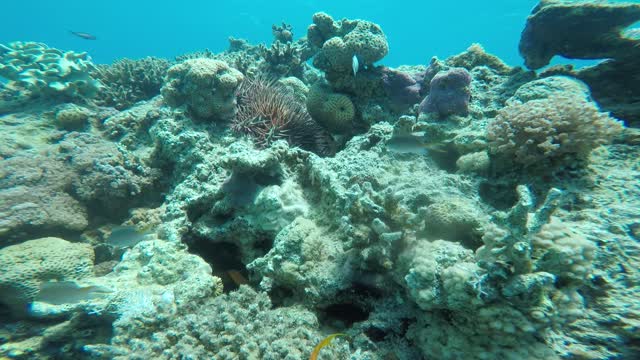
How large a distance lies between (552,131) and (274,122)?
3853mm

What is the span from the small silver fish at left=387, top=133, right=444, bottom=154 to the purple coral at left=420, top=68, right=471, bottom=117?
0.73 metres

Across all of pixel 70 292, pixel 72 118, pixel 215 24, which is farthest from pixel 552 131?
pixel 215 24

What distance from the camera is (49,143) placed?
6.65 metres

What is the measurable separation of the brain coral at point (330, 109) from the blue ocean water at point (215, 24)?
279 feet

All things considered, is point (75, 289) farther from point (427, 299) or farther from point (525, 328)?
point (525, 328)

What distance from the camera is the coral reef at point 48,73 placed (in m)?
7.38

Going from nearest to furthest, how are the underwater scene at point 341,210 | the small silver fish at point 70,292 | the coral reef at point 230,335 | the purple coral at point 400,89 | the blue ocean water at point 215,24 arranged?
the underwater scene at point 341,210, the coral reef at point 230,335, the small silver fish at point 70,292, the purple coral at point 400,89, the blue ocean water at point 215,24

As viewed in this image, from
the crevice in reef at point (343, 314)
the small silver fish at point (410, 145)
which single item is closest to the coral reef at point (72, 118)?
the small silver fish at point (410, 145)

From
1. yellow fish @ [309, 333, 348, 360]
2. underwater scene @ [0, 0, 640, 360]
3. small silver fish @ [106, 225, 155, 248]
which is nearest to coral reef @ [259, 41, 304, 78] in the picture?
underwater scene @ [0, 0, 640, 360]

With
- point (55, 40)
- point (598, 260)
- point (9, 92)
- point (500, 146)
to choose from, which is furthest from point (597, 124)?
point (55, 40)

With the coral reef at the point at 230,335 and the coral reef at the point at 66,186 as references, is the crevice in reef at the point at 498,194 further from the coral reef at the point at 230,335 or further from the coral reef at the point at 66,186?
the coral reef at the point at 66,186

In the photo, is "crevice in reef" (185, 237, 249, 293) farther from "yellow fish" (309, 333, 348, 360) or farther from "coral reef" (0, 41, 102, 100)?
"coral reef" (0, 41, 102, 100)

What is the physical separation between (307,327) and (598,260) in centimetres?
249

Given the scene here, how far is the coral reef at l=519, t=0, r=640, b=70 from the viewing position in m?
5.10
